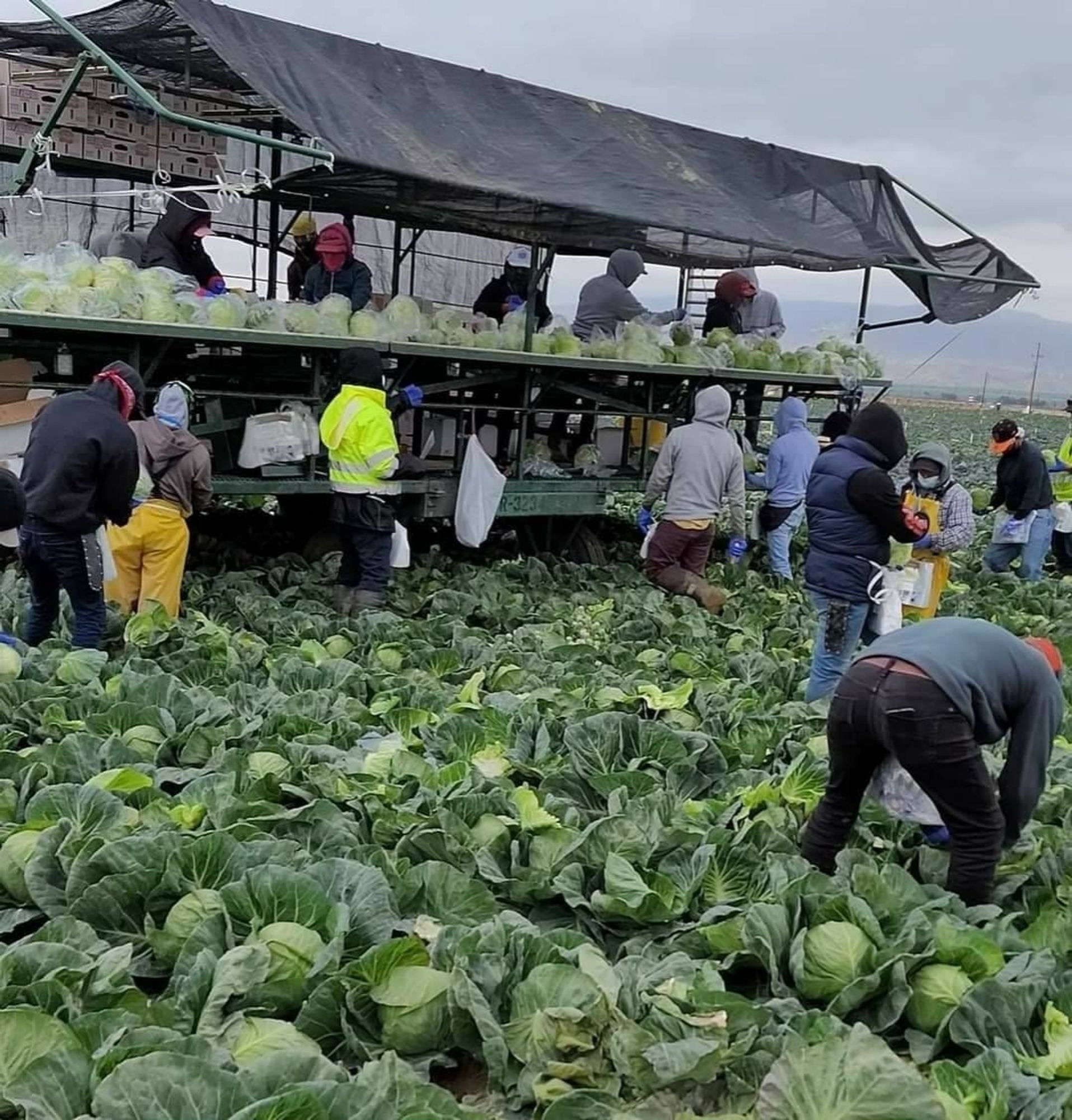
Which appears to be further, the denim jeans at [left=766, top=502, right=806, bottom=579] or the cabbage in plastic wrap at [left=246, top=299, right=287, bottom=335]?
the denim jeans at [left=766, top=502, right=806, bottom=579]

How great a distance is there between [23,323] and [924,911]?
550 cm

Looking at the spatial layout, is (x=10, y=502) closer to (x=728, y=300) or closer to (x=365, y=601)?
(x=365, y=601)

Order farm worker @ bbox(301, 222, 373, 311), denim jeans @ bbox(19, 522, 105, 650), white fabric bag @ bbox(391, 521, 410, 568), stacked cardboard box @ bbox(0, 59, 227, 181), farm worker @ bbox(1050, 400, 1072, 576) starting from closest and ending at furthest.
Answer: denim jeans @ bbox(19, 522, 105, 650)
white fabric bag @ bbox(391, 521, 410, 568)
stacked cardboard box @ bbox(0, 59, 227, 181)
farm worker @ bbox(301, 222, 373, 311)
farm worker @ bbox(1050, 400, 1072, 576)

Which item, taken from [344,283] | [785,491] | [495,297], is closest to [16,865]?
[344,283]

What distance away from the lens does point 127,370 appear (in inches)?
233

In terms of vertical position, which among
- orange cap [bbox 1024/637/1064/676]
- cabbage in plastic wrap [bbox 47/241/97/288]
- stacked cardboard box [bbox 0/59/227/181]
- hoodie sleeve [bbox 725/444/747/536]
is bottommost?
hoodie sleeve [bbox 725/444/747/536]

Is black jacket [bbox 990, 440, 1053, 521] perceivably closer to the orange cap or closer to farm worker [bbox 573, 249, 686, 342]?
farm worker [bbox 573, 249, 686, 342]

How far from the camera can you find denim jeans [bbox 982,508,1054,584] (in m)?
10.2

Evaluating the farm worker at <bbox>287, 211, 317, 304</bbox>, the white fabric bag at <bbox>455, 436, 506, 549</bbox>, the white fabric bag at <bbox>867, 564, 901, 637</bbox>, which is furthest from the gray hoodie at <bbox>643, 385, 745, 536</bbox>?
the farm worker at <bbox>287, 211, 317, 304</bbox>

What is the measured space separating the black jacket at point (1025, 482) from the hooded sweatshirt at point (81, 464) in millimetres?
7496

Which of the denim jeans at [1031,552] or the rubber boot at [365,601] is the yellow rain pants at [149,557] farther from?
the denim jeans at [1031,552]

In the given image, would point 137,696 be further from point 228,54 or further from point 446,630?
point 228,54

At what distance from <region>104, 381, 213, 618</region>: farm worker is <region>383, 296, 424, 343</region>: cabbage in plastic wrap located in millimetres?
1745

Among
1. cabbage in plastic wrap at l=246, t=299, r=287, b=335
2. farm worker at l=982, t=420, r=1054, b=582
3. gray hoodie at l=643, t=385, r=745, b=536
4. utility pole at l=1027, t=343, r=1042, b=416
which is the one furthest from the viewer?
utility pole at l=1027, t=343, r=1042, b=416
